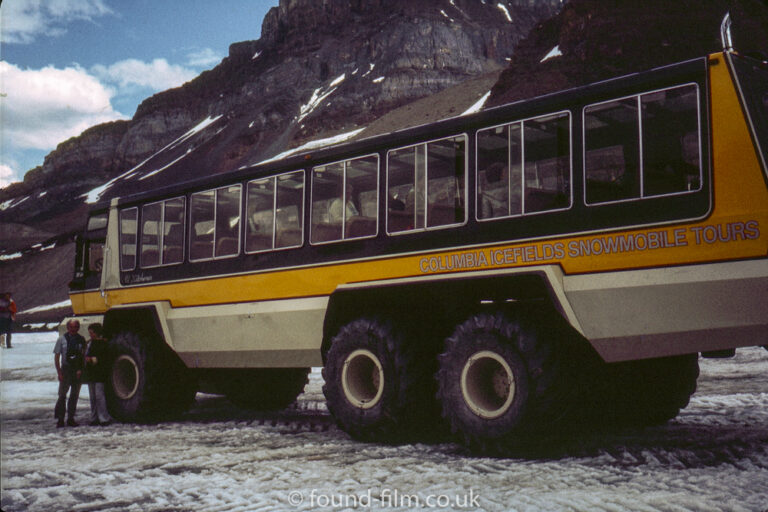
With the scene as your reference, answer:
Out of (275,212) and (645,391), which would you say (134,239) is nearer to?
(275,212)

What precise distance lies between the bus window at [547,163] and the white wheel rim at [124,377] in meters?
Answer: 6.62

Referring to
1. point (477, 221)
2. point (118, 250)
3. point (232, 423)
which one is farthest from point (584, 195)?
point (118, 250)

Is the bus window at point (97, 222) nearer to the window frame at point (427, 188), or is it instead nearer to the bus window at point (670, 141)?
the window frame at point (427, 188)

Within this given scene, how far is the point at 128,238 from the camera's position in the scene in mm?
11281

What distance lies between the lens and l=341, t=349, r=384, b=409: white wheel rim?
7957 mm

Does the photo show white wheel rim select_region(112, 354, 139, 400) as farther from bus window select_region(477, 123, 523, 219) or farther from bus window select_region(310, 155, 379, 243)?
bus window select_region(477, 123, 523, 219)

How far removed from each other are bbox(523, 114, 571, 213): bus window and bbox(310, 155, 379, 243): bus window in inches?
75.6

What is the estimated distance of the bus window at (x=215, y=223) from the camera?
32.1 feet

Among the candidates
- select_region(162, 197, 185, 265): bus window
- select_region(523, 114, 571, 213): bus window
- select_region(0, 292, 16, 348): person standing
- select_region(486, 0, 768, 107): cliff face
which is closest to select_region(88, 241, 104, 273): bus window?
select_region(162, 197, 185, 265): bus window

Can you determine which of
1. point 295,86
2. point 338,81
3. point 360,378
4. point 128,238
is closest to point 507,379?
point 360,378

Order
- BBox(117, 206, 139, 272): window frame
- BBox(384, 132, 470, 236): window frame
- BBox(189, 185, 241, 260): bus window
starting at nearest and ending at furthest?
BBox(384, 132, 470, 236): window frame → BBox(189, 185, 241, 260): bus window → BBox(117, 206, 139, 272): window frame

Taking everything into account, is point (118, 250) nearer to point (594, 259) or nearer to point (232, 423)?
point (232, 423)

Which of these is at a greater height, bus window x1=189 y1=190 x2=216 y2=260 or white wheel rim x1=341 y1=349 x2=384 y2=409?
bus window x1=189 y1=190 x2=216 y2=260

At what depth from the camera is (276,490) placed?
5.80 metres
